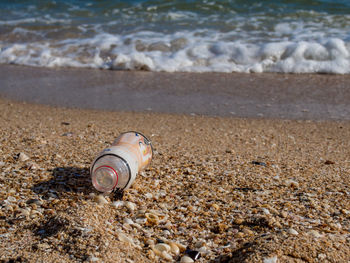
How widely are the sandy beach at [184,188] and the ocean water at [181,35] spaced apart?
205 centimetres

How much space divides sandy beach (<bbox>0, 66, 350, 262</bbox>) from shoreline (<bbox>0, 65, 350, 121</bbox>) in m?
0.07

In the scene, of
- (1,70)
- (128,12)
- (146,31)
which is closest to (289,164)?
(1,70)

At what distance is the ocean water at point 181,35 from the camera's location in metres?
6.61

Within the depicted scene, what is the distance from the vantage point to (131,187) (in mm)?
2289

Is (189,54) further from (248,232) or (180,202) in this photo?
(248,232)

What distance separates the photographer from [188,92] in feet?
17.5

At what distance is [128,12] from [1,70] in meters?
3.82

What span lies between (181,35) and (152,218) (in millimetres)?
6157

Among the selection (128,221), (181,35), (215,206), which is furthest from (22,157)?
(181,35)

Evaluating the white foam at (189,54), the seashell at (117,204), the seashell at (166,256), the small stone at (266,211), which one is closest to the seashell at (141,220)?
the seashell at (117,204)

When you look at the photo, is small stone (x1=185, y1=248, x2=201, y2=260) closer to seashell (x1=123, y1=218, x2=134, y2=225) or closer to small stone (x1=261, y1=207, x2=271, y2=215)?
seashell (x1=123, y1=218, x2=134, y2=225)

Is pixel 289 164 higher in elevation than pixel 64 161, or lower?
lower

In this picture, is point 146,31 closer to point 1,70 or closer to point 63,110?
point 1,70

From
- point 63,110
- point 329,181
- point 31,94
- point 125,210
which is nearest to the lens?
point 125,210
